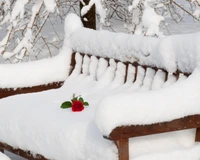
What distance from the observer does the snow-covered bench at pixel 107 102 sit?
2.98m

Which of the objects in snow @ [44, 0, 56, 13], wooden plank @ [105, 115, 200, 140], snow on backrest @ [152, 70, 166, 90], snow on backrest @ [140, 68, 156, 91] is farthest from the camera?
snow @ [44, 0, 56, 13]

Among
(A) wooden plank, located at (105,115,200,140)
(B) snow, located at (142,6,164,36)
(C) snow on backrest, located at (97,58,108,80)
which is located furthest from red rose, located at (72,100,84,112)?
(B) snow, located at (142,6,164,36)

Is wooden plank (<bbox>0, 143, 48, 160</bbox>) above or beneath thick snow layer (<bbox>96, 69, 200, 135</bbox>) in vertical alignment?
beneath

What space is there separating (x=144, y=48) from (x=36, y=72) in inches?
43.5

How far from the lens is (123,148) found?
298cm

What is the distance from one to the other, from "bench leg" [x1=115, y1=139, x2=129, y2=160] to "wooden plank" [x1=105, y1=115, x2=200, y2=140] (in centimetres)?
5

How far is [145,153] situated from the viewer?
3.11 m

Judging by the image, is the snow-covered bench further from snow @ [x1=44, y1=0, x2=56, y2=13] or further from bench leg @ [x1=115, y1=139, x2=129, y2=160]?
snow @ [x1=44, y1=0, x2=56, y2=13]

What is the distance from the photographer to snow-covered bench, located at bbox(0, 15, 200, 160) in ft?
9.78

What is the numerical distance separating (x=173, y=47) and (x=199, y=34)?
0.27 m

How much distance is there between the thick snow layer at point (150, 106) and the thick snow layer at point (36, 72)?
1.66 metres

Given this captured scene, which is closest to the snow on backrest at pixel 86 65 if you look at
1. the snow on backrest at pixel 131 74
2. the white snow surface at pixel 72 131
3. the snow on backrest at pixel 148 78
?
the white snow surface at pixel 72 131

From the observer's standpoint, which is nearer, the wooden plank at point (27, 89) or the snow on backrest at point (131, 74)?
the snow on backrest at point (131, 74)

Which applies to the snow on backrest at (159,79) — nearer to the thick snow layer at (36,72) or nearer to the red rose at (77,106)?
the red rose at (77,106)
